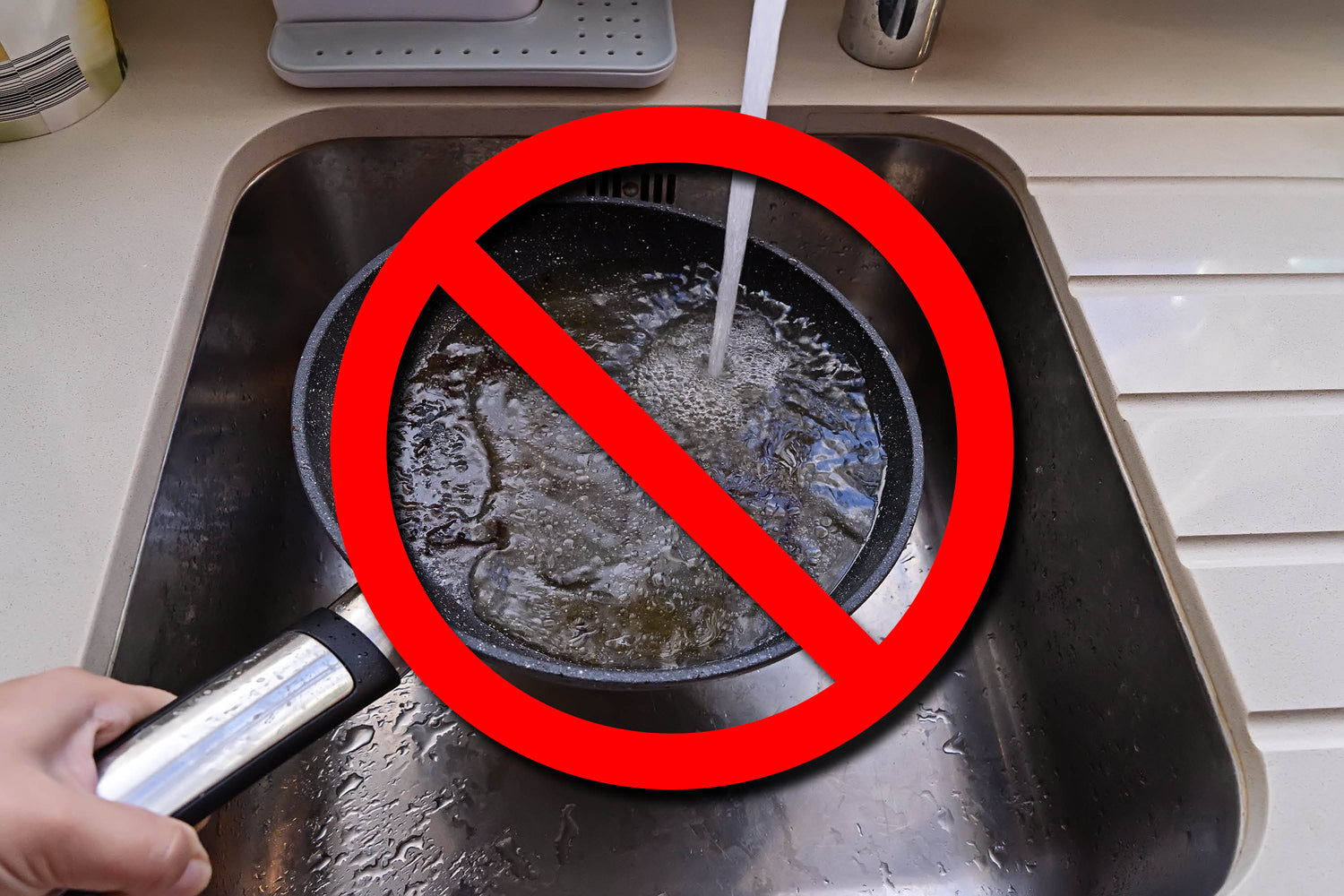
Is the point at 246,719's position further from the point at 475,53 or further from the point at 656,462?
the point at 475,53

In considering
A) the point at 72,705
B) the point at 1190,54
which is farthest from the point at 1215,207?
the point at 72,705

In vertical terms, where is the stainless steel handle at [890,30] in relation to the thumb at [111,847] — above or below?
above

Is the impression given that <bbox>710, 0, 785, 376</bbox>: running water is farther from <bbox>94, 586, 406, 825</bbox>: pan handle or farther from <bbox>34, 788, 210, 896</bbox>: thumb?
<bbox>34, 788, 210, 896</bbox>: thumb

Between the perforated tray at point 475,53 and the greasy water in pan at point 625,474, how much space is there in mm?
195

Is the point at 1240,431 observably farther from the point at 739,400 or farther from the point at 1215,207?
the point at 739,400

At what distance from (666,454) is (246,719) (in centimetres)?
35

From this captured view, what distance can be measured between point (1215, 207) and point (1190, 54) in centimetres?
27

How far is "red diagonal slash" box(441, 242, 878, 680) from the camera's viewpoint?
620 millimetres

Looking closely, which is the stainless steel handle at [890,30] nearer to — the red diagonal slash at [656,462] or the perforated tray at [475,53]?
→ the perforated tray at [475,53]

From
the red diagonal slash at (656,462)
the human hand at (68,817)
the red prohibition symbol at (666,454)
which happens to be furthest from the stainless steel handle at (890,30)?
the human hand at (68,817)

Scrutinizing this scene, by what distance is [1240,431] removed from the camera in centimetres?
65

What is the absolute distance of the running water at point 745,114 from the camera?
0.76m

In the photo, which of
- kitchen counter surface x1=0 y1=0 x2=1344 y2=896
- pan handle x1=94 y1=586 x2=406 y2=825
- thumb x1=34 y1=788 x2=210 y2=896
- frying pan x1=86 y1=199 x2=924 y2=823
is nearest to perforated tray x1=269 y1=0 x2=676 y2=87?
kitchen counter surface x1=0 y1=0 x2=1344 y2=896

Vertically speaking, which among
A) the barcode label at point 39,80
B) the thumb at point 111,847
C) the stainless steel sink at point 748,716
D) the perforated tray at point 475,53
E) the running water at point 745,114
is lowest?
the stainless steel sink at point 748,716
